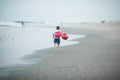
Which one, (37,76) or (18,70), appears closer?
(37,76)

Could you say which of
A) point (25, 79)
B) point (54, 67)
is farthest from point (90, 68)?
point (25, 79)

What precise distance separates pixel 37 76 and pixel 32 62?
9.11ft

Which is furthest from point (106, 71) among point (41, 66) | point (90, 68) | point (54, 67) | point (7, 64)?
point (7, 64)

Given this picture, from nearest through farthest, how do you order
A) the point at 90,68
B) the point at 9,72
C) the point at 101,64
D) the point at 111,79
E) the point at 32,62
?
the point at 111,79
the point at 9,72
the point at 90,68
the point at 101,64
the point at 32,62

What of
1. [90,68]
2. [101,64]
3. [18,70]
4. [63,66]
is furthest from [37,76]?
[101,64]

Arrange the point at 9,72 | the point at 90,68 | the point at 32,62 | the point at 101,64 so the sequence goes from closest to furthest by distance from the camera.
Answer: the point at 9,72, the point at 90,68, the point at 101,64, the point at 32,62

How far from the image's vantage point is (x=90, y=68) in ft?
30.2

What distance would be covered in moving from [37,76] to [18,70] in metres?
1.34

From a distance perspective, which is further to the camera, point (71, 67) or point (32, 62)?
point (32, 62)

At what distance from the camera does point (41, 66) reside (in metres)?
9.73

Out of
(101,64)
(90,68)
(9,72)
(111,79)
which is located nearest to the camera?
(111,79)

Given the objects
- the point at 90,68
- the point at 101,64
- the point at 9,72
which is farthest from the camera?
the point at 101,64

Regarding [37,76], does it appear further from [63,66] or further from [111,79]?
[111,79]

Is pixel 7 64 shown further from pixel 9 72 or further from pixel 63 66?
pixel 63 66
